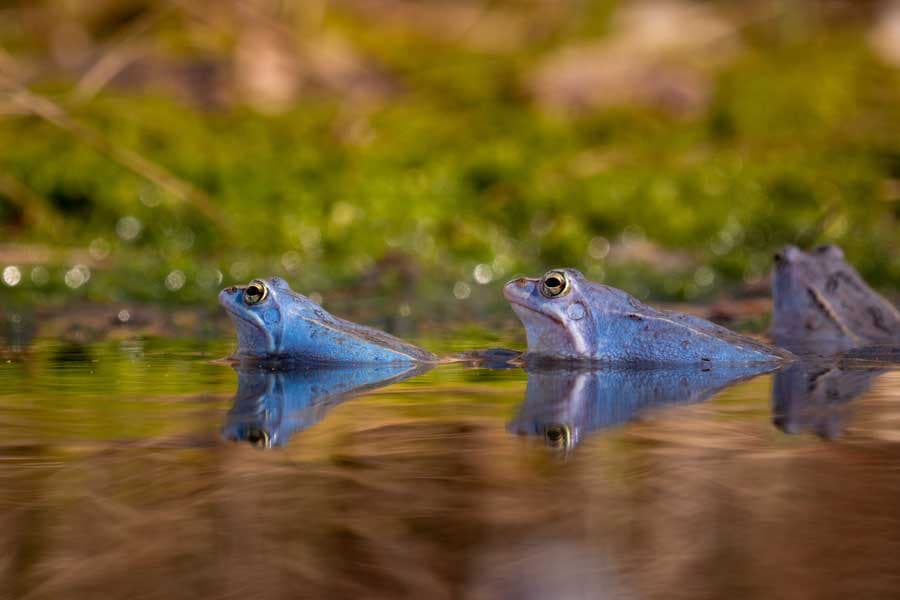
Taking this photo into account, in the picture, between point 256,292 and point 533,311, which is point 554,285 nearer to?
point 533,311

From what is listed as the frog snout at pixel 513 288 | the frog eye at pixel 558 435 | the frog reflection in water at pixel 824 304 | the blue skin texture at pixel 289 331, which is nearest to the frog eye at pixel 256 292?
the blue skin texture at pixel 289 331

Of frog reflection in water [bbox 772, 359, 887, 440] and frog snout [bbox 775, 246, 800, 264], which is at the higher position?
frog snout [bbox 775, 246, 800, 264]

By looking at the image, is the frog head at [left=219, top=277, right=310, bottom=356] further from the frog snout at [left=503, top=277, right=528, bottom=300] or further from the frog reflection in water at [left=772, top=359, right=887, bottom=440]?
the frog reflection in water at [left=772, top=359, right=887, bottom=440]

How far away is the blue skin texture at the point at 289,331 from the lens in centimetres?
442

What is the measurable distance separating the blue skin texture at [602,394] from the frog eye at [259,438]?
0.58 metres

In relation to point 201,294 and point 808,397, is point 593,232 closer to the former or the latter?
point 201,294

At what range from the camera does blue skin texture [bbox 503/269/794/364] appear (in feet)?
14.3

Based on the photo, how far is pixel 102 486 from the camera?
2789 millimetres

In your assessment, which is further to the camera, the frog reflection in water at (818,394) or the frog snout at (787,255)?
the frog snout at (787,255)

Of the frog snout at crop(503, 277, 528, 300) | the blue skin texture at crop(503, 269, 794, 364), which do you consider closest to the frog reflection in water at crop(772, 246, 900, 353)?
the blue skin texture at crop(503, 269, 794, 364)

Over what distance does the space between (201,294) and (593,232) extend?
297 centimetres

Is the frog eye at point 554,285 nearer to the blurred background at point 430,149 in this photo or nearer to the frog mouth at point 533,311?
the frog mouth at point 533,311

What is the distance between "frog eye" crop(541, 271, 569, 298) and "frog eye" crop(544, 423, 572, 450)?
935mm

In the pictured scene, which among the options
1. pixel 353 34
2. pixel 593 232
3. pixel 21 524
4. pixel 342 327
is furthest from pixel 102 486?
pixel 353 34
